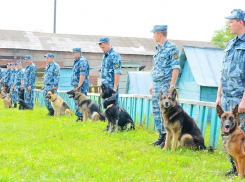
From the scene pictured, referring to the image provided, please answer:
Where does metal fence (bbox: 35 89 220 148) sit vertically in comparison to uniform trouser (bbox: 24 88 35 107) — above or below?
above

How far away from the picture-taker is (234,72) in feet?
12.8

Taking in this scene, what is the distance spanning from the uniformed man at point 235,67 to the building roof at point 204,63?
7881mm

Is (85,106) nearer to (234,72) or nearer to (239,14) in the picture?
(234,72)

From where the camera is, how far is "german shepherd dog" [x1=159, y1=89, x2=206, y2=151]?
17.1ft

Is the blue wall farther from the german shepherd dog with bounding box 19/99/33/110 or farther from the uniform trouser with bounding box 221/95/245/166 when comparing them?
the uniform trouser with bounding box 221/95/245/166

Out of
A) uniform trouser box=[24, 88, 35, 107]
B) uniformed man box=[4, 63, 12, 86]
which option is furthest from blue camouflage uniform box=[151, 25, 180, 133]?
uniformed man box=[4, 63, 12, 86]

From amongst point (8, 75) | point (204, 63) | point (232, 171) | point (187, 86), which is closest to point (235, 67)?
point (232, 171)

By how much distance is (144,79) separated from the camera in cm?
1534

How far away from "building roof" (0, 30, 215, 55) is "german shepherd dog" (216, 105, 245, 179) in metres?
28.6

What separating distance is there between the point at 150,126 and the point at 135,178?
4470 mm

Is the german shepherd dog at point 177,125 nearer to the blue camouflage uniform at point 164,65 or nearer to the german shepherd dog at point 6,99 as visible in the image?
the blue camouflage uniform at point 164,65

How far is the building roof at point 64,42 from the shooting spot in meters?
30.7

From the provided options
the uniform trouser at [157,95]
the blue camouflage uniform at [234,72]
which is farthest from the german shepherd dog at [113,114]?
the blue camouflage uniform at [234,72]

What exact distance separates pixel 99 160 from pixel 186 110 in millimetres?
2944
